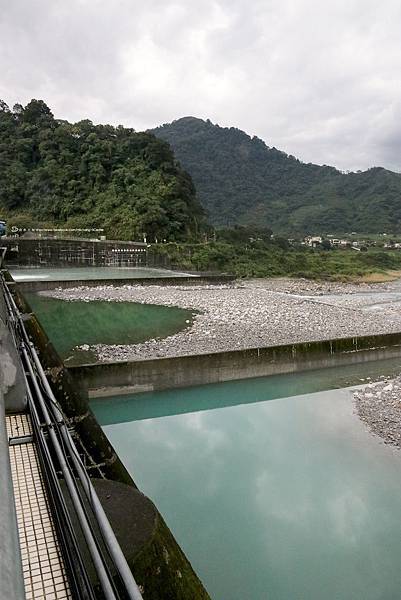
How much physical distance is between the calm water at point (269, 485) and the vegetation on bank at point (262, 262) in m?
23.7

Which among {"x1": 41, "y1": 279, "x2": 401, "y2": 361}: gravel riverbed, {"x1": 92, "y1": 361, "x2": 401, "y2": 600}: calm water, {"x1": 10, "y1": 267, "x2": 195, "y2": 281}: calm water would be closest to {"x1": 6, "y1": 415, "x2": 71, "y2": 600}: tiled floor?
{"x1": 92, "y1": 361, "x2": 401, "y2": 600}: calm water

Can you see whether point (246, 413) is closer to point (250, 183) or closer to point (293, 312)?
point (293, 312)

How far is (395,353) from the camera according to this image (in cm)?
1176

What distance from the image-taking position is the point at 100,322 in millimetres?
14656

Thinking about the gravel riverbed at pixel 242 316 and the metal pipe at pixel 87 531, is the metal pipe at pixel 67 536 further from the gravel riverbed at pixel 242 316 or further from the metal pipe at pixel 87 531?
the gravel riverbed at pixel 242 316

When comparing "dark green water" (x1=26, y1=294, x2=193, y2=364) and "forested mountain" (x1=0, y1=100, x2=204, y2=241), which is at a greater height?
"forested mountain" (x1=0, y1=100, x2=204, y2=241)

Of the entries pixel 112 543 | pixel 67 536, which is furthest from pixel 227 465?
pixel 112 543

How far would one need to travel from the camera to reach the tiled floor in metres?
1.90

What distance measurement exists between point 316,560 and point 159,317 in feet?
37.6

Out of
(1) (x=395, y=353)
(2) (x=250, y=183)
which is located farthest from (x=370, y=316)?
(2) (x=250, y=183)

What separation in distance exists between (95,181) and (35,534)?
41.6 metres

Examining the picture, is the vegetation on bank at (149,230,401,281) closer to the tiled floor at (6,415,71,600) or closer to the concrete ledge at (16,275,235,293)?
the concrete ledge at (16,275,235,293)

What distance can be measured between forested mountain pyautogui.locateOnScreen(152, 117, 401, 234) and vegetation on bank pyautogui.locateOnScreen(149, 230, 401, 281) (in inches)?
1232

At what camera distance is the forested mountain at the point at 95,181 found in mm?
37625
